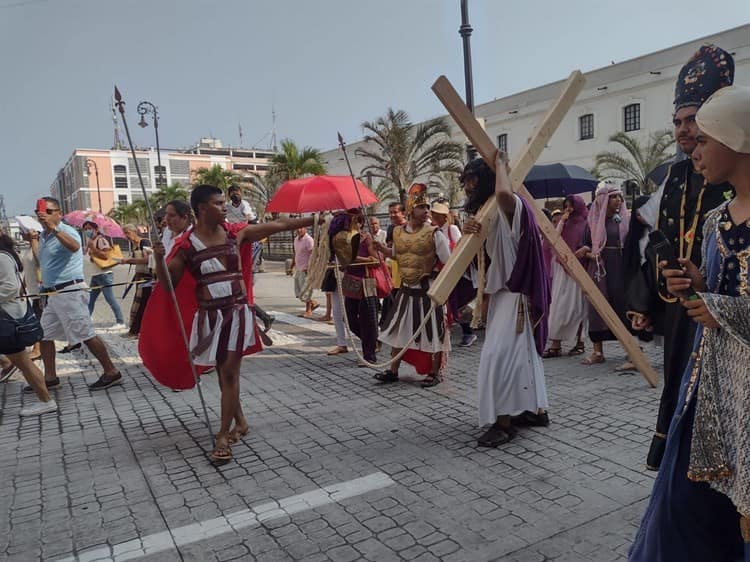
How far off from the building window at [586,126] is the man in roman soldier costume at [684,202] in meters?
31.9

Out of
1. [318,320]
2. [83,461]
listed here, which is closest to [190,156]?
[318,320]

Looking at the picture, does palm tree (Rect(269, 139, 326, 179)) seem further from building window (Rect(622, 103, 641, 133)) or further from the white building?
building window (Rect(622, 103, 641, 133))

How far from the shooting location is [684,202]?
262cm

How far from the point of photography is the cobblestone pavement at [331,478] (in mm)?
2986

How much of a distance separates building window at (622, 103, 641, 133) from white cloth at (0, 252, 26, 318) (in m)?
30.9

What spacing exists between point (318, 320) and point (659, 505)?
8772 millimetres

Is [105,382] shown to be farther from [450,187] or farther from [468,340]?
[450,187]

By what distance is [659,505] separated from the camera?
209 centimetres

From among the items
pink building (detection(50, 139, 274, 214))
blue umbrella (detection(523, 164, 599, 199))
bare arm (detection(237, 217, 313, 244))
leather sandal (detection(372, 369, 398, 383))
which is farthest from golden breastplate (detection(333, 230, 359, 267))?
pink building (detection(50, 139, 274, 214))

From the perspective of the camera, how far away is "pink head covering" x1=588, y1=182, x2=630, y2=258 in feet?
21.3

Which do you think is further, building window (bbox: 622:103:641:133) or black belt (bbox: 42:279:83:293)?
building window (bbox: 622:103:641:133)

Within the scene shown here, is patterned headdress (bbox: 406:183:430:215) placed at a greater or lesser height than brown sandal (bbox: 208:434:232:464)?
greater

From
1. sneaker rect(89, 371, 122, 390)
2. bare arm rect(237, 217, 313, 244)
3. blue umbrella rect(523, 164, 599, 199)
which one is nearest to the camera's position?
bare arm rect(237, 217, 313, 244)

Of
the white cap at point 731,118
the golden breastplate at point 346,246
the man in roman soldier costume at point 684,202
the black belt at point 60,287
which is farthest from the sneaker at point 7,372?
the white cap at point 731,118
